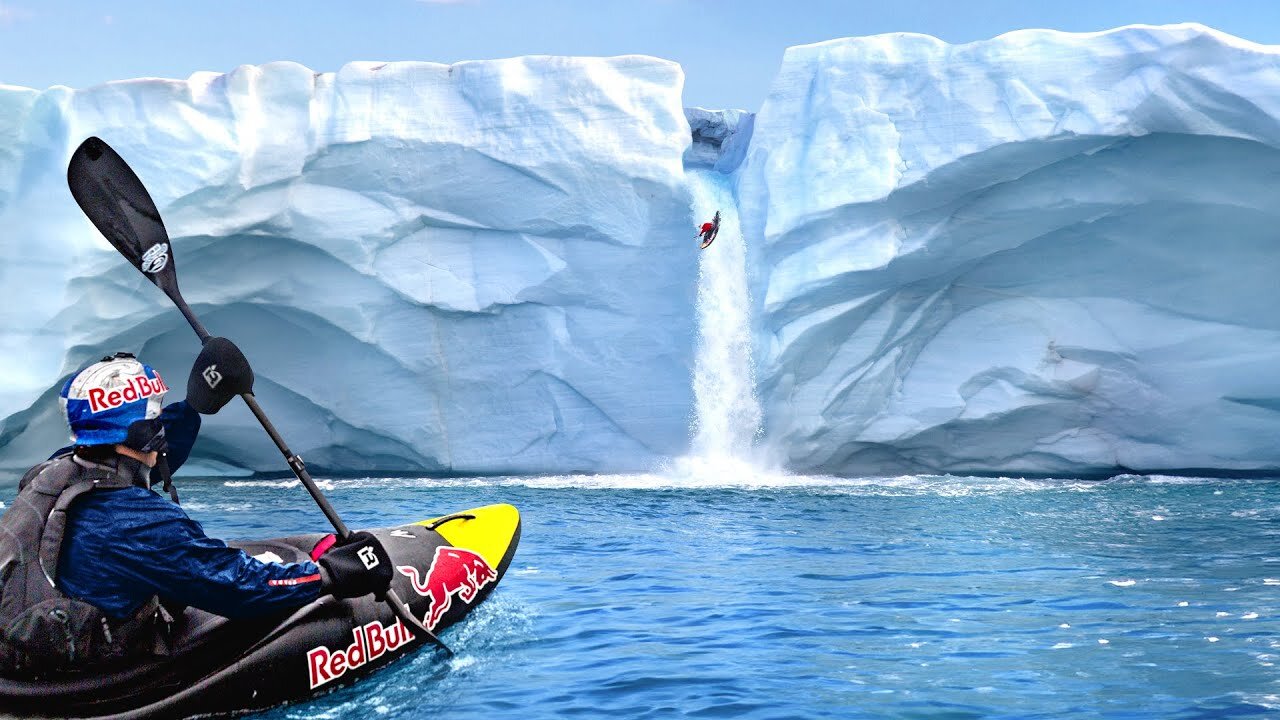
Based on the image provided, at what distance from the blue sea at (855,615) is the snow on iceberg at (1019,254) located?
3.08 meters

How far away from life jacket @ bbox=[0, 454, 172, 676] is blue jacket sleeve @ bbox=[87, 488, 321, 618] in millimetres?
142

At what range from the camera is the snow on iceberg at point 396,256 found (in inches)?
475

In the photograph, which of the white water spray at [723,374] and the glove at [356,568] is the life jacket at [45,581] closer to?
the glove at [356,568]

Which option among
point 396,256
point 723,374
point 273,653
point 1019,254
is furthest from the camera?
point 723,374

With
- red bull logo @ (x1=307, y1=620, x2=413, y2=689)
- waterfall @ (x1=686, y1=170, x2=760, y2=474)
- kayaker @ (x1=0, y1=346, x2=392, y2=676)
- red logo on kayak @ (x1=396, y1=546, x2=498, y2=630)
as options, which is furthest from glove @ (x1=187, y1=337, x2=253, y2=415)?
waterfall @ (x1=686, y1=170, x2=760, y2=474)

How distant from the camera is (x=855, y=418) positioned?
42.2 feet

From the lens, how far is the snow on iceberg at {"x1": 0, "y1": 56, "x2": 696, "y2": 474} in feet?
39.6

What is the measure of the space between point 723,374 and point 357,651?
9648 millimetres

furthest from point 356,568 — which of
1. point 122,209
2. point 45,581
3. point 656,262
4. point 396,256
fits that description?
point 656,262

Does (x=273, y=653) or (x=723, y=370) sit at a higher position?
(x=723, y=370)

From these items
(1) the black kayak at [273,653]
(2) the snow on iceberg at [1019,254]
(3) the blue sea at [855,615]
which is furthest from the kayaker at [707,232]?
(1) the black kayak at [273,653]

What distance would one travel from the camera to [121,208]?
188 inches

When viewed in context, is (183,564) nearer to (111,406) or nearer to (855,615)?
(111,406)

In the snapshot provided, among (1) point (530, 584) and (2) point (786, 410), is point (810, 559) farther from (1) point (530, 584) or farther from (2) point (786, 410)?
(2) point (786, 410)
